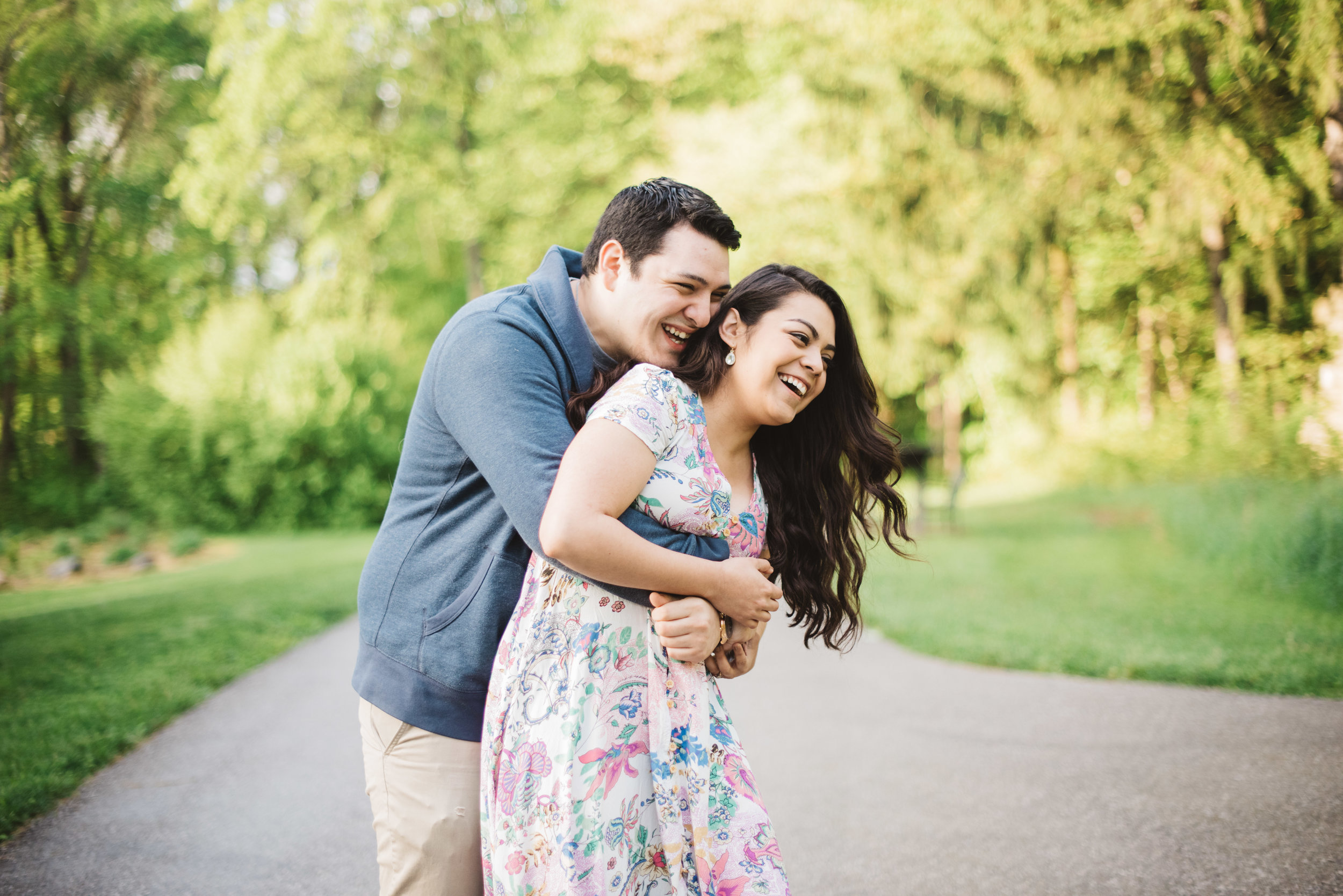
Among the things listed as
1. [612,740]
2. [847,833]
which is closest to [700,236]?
[612,740]

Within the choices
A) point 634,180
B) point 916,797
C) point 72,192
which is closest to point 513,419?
point 916,797

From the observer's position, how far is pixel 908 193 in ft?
42.9

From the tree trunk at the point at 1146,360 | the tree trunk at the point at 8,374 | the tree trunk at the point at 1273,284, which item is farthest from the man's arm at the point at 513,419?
the tree trunk at the point at 1146,360

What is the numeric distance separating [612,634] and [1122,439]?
1885 cm

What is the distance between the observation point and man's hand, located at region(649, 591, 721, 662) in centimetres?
186

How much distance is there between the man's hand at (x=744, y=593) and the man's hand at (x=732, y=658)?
0.05m

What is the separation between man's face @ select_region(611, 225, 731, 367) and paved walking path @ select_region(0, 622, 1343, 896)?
7.81ft

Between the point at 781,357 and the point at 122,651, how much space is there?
696 cm

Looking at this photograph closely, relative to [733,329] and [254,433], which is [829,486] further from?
[254,433]

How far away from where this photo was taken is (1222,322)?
13016 millimetres

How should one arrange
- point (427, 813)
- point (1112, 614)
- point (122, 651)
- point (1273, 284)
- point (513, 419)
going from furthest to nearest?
point (1273, 284) → point (1112, 614) → point (122, 651) → point (427, 813) → point (513, 419)

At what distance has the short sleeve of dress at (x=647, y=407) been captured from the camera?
1.83 meters

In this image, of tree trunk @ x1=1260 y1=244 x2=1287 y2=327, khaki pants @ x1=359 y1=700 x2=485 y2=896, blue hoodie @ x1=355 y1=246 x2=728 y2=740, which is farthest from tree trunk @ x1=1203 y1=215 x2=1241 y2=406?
khaki pants @ x1=359 y1=700 x2=485 y2=896

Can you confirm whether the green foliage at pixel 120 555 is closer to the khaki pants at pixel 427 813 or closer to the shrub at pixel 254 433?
the shrub at pixel 254 433
